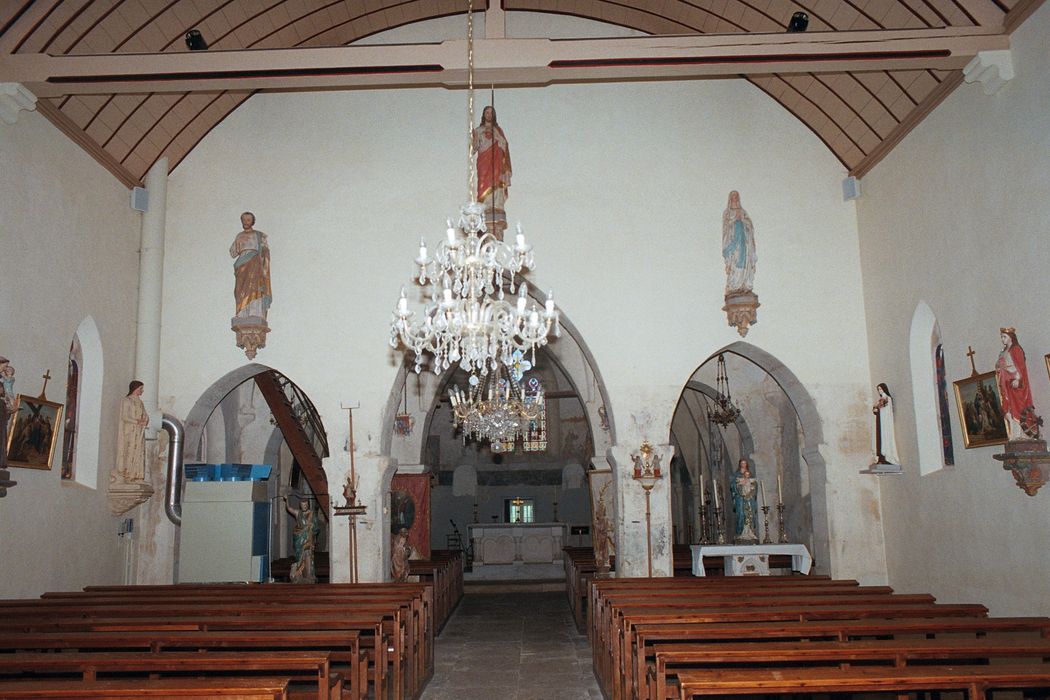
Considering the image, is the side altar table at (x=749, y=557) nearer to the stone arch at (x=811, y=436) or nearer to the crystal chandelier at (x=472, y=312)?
the stone arch at (x=811, y=436)

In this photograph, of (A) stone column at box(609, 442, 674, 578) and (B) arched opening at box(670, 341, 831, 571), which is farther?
(B) arched opening at box(670, 341, 831, 571)

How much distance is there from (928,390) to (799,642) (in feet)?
22.8

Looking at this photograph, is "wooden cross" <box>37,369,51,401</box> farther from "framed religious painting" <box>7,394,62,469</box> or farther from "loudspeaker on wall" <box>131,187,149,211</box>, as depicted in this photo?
"loudspeaker on wall" <box>131,187,149,211</box>

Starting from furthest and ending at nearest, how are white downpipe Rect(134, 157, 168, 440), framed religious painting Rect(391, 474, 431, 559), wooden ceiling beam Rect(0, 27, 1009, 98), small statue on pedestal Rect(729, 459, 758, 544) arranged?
framed religious painting Rect(391, 474, 431, 559) < small statue on pedestal Rect(729, 459, 758, 544) < white downpipe Rect(134, 157, 168, 440) < wooden ceiling beam Rect(0, 27, 1009, 98)

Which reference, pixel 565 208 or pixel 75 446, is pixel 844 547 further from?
pixel 75 446

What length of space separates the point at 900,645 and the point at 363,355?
949 cm

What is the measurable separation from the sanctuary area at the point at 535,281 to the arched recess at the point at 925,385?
0.12ft

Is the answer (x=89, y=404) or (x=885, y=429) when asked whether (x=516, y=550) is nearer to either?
(x=885, y=429)

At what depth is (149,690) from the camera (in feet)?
16.2

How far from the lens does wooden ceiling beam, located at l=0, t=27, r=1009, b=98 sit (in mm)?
10047

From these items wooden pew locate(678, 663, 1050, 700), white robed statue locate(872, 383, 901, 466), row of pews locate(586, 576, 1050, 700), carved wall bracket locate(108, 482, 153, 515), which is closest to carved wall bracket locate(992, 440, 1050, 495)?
row of pews locate(586, 576, 1050, 700)

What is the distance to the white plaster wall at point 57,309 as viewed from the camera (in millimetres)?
10586

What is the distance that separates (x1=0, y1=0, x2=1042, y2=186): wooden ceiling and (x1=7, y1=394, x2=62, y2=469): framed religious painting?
3.50 meters

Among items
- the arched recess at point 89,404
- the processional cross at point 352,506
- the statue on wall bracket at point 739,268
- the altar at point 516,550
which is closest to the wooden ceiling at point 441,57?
the statue on wall bracket at point 739,268
